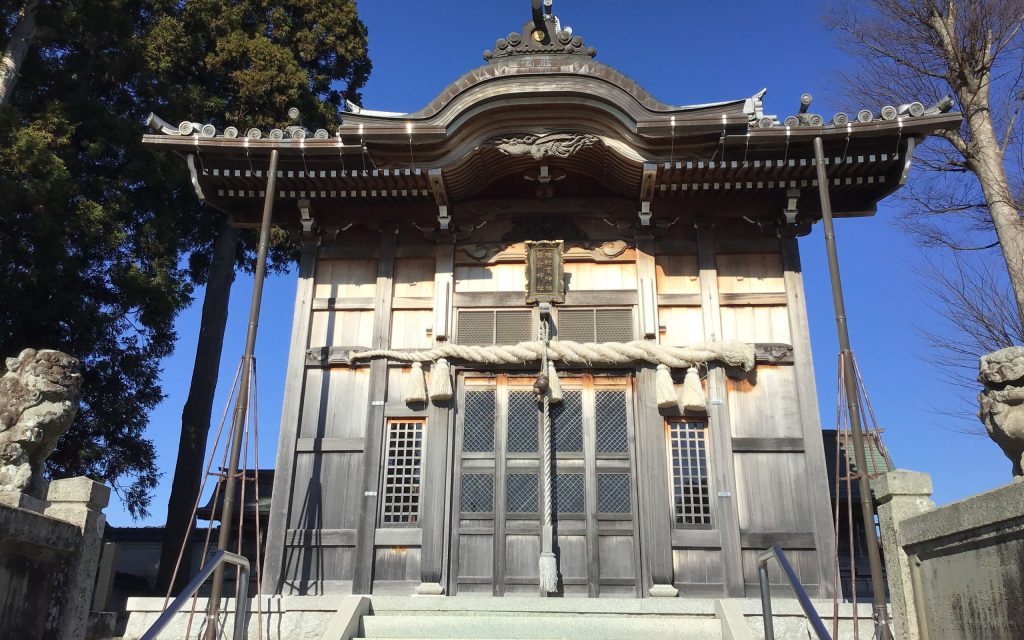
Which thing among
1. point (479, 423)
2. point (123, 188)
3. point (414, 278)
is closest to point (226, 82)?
point (123, 188)

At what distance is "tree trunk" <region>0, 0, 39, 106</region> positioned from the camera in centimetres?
1153

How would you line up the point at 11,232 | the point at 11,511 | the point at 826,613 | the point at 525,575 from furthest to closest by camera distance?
1. the point at 11,232
2. the point at 525,575
3. the point at 826,613
4. the point at 11,511

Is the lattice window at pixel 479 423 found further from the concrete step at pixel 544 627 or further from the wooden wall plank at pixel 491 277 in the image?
the concrete step at pixel 544 627

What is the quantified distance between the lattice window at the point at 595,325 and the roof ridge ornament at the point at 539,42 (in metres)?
3.03

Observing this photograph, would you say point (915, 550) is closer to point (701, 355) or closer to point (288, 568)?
point (701, 355)

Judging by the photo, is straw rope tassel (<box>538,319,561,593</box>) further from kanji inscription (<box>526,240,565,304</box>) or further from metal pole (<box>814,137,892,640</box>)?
metal pole (<box>814,137,892,640</box>)

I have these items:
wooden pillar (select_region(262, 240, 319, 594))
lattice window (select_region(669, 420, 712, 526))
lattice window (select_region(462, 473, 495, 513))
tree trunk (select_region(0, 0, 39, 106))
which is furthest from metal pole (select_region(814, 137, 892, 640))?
tree trunk (select_region(0, 0, 39, 106))

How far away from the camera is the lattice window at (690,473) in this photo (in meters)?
8.47

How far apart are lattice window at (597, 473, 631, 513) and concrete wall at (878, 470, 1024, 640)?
268 centimetres

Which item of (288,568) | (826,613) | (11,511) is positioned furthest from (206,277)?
Result: (826,613)

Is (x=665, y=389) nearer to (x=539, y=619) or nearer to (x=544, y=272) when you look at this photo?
(x=544, y=272)

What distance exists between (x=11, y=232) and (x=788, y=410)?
1036 cm

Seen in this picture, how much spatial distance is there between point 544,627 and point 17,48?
37.5 feet

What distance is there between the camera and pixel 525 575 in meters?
8.36
